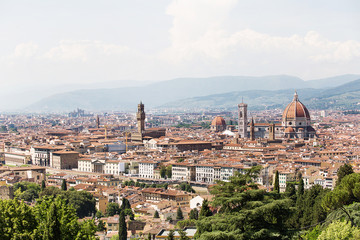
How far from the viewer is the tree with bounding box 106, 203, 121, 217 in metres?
30.6

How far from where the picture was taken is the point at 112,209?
1208 inches

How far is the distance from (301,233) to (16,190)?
25.0 meters

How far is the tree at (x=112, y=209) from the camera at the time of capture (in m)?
30.6

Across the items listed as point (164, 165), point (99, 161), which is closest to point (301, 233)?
point (164, 165)

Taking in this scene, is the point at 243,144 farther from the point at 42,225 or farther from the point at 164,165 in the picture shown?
the point at 42,225

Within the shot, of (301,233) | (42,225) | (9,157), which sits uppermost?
(42,225)

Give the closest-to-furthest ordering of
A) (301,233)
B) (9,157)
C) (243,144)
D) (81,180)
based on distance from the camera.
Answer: (301,233), (81,180), (9,157), (243,144)

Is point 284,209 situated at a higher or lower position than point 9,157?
higher

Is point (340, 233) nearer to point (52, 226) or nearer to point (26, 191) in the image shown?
point (52, 226)

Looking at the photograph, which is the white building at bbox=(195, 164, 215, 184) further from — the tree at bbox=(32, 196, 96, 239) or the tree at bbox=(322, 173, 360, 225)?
the tree at bbox=(32, 196, 96, 239)

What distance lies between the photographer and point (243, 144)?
64.6 m

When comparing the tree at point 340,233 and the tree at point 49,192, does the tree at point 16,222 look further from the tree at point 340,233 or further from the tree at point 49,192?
the tree at point 49,192

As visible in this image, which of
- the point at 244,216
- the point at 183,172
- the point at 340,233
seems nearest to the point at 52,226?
the point at 244,216

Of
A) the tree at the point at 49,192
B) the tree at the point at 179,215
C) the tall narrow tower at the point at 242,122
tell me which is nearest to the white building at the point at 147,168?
the tree at the point at 49,192
